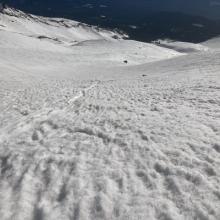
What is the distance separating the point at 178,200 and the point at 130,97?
10.7 metres

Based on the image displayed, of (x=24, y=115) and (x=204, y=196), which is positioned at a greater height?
(x=204, y=196)

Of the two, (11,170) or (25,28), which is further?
(25,28)

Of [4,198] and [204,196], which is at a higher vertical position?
[204,196]

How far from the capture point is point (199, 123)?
11.2 m

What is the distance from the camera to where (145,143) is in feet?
33.0

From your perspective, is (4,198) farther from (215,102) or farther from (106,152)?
(215,102)

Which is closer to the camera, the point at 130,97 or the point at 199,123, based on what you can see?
the point at 199,123

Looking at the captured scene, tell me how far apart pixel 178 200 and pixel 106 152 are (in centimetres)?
325

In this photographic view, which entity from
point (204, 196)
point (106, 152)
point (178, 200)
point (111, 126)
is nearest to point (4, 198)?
point (106, 152)

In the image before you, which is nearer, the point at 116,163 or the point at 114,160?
the point at 116,163

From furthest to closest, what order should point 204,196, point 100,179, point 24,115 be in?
point 24,115 → point 100,179 → point 204,196

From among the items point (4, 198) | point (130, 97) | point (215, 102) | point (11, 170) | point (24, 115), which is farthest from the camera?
point (130, 97)

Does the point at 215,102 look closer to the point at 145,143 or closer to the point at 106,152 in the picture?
the point at 145,143

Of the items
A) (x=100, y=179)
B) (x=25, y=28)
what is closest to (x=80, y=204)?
(x=100, y=179)
